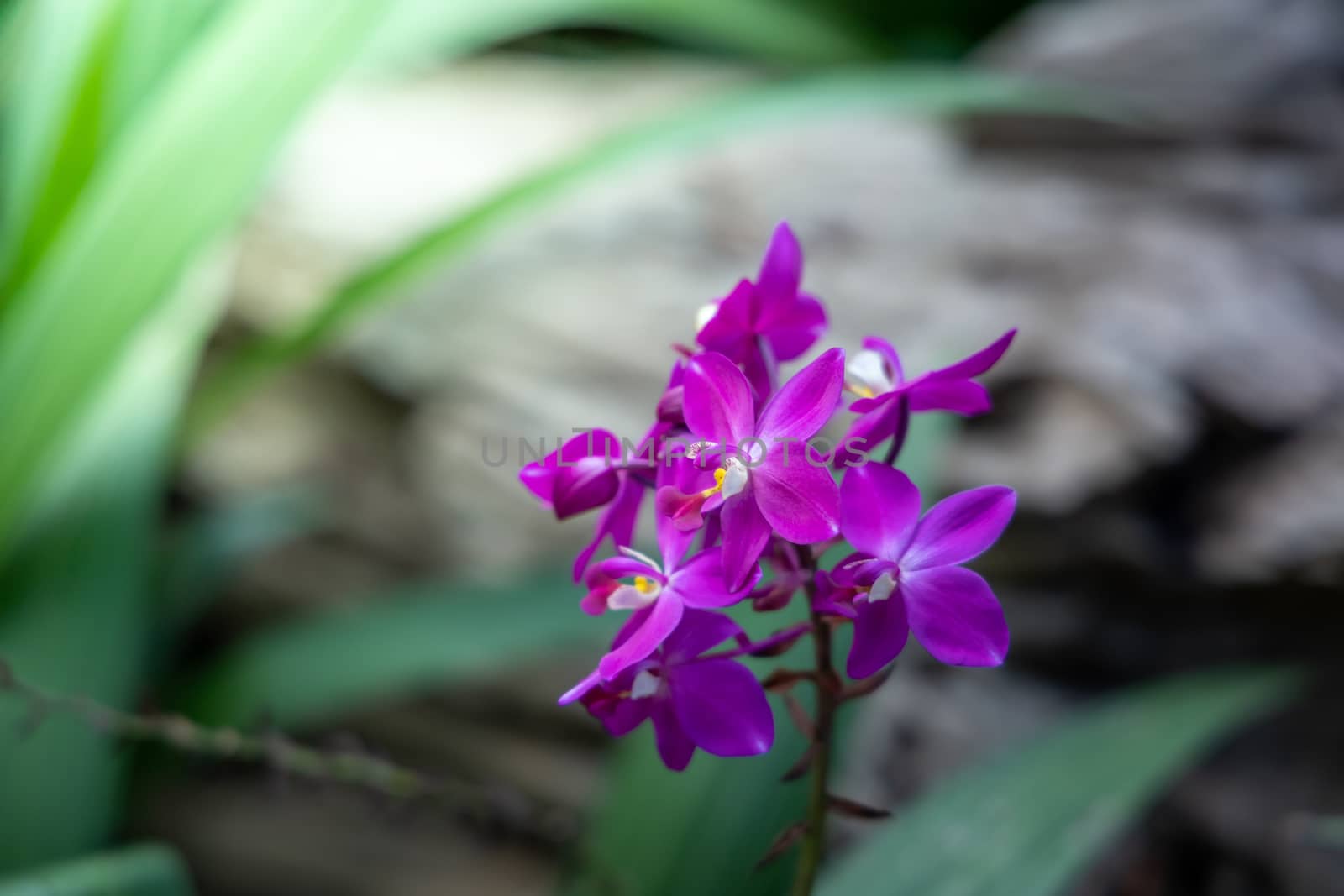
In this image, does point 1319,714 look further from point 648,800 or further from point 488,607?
point 488,607

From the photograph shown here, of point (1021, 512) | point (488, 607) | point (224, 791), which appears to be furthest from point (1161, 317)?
point (224, 791)

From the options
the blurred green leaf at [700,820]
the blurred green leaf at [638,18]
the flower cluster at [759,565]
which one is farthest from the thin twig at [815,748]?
the blurred green leaf at [638,18]

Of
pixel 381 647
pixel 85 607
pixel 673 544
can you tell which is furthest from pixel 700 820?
pixel 85 607

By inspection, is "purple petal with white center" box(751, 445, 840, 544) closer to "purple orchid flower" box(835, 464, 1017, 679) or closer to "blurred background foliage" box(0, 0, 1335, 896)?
"purple orchid flower" box(835, 464, 1017, 679)

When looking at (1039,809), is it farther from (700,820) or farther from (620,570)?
(620,570)

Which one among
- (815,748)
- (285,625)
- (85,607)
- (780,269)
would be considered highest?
(780,269)

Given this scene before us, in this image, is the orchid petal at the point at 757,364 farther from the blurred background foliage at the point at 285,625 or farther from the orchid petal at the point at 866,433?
the blurred background foliage at the point at 285,625

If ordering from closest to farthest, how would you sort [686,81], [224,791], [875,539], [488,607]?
1. [875,539]
2. [488,607]
3. [224,791]
4. [686,81]
